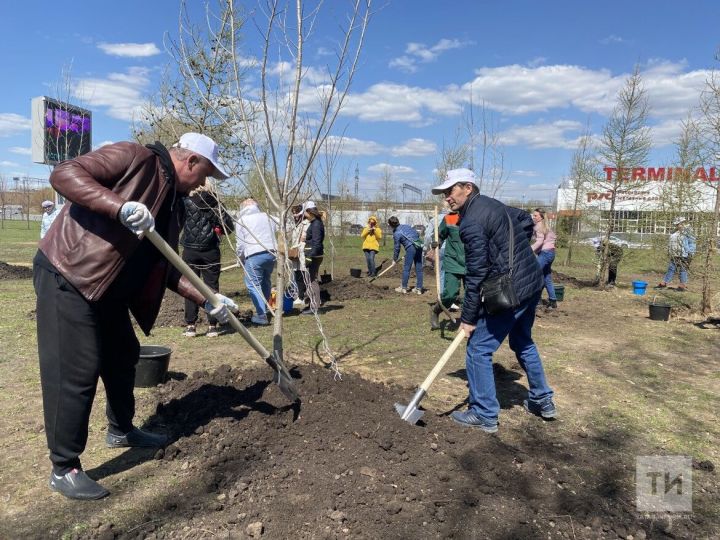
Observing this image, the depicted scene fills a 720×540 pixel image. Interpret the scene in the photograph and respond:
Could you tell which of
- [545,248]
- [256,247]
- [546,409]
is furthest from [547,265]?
[546,409]

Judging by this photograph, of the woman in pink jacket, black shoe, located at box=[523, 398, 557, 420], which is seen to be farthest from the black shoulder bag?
the woman in pink jacket

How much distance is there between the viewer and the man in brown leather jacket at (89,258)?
253 cm

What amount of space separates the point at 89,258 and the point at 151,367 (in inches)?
79.6

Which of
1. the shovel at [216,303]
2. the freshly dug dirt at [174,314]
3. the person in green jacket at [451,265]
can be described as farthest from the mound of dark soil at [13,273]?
the shovel at [216,303]

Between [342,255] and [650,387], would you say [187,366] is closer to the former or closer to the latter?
[650,387]

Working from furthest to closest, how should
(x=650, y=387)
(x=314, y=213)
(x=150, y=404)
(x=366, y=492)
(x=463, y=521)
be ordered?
(x=314, y=213), (x=650, y=387), (x=150, y=404), (x=366, y=492), (x=463, y=521)

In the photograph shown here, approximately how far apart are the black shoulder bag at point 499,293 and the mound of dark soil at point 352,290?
6466mm

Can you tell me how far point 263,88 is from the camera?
3580 mm

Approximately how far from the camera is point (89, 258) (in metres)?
2.60

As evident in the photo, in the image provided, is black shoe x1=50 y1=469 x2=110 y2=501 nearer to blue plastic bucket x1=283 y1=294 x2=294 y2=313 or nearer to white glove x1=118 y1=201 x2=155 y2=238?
white glove x1=118 y1=201 x2=155 y2=238

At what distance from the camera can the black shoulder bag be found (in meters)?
3.53

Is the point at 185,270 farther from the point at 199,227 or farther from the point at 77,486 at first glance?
the point at 199,227

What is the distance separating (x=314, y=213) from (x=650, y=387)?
5.38 metres

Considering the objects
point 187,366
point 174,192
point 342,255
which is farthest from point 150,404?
point 342,255
